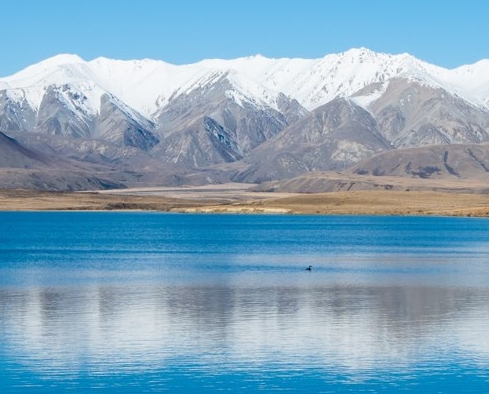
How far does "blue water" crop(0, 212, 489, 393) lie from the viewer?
140ft

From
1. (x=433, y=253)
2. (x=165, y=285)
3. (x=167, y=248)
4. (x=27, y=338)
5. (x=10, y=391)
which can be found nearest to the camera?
(x=10, y=391)

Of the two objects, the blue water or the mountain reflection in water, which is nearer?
A: the blue water

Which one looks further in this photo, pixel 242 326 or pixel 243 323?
pixel 243 323

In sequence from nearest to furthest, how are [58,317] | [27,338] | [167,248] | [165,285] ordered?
[27,338], [58,317], [165,285], [167,248]

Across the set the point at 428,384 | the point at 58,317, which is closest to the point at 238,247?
the point at 58,317

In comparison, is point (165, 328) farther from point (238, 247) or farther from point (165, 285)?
point (238, 247)

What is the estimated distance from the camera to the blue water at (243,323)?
42531 millimetres

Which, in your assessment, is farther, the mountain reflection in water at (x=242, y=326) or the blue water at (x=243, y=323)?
the mountain reflection in water at (x=242, y=326)

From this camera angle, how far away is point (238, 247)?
5128 inches

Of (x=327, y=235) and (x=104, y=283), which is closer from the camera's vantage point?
(x=104, y=283)

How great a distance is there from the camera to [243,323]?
56.4 meters

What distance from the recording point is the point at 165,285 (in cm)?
7775

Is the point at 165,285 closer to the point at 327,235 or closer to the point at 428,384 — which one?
the point at 428,384

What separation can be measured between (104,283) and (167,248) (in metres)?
48.5
